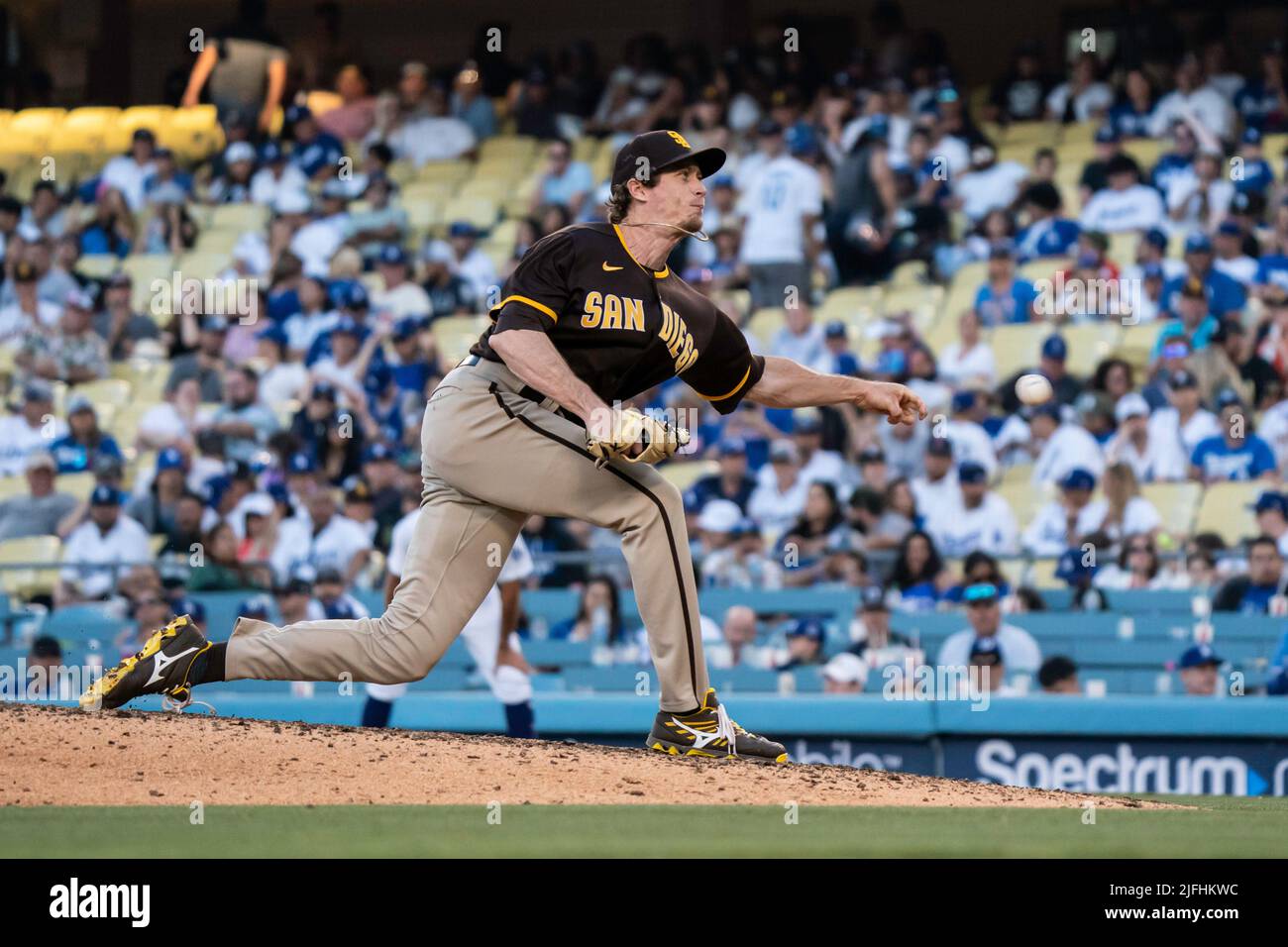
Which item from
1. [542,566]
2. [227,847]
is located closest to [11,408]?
[542,566]

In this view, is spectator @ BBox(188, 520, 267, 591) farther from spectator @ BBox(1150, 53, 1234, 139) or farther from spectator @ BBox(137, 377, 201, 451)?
spectator @ BBox(1150, 53, 1234, 139)

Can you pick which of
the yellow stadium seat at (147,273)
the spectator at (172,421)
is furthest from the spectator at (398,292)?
the yellow stadium seat at (147,273)

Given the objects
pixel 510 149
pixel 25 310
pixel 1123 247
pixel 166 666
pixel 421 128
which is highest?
pixel 421 128

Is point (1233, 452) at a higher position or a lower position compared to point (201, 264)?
lower

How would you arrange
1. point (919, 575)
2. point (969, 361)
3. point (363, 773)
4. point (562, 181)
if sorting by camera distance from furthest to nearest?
point (562, 181) → point (969, 361) → point (919, 575) → point (363, 773)

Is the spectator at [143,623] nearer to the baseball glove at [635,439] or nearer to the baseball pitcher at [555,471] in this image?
the baseball pitcher at [555,471]

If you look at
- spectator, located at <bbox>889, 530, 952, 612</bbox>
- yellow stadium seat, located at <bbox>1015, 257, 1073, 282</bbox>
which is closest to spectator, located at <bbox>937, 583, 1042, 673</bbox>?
spectator, located at <bbox>889, 530, 952, 612</bbox>

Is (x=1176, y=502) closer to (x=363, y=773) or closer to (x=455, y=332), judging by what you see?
(x=455, y=332)

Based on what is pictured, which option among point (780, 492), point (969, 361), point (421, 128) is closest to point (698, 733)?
point (780, 492)
